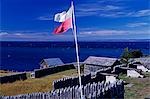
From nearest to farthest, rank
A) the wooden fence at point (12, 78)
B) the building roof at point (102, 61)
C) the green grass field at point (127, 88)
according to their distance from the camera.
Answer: the green grass field at point (127, 88)
the wooden fence at point (12, 78)
the building roof at point (102, 61)

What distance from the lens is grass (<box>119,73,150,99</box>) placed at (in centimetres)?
2060

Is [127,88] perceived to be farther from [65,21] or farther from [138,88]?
[65,21]

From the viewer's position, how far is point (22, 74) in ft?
112

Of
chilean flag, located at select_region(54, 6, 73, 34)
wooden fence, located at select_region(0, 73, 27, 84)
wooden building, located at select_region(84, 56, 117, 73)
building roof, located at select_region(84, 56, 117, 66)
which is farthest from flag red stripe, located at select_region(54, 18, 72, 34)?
building roof, located at select_region(84, 56, 117, 66)

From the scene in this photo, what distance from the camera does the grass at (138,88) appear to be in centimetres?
2060

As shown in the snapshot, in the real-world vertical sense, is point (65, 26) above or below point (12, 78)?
above

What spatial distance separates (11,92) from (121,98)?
9.37 m

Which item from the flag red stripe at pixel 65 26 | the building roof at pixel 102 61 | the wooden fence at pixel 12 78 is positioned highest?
the flag red stripe at pixel 65 26

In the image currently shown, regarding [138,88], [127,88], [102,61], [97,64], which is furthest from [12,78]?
[138,88]

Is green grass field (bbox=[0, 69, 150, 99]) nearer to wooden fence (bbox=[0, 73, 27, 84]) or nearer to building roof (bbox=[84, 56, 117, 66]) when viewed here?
wooden fence (bbox=[0, 73, 27, 84])

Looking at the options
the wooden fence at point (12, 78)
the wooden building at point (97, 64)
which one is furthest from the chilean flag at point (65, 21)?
the wooden building at point (97, 64)

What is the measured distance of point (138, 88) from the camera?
23000 mm

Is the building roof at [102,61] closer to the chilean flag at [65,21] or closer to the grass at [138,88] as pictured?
the grass at [138,88]

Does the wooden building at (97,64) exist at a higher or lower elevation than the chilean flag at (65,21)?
lower
